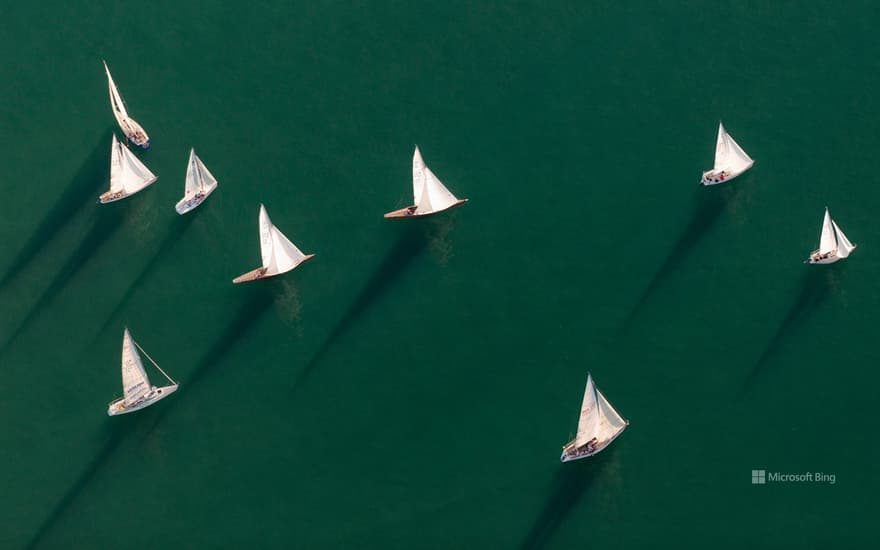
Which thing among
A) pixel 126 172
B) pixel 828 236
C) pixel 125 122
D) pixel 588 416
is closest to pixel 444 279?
pixel 588 416

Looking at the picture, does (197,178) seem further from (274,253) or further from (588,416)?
(588,416)

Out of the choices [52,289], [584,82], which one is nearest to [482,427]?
[584,82]

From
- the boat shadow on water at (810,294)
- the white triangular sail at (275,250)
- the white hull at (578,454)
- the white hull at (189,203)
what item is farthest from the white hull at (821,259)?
the white hull at (189,203)

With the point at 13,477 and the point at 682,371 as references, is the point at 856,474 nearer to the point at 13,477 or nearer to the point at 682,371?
the point at 682,371

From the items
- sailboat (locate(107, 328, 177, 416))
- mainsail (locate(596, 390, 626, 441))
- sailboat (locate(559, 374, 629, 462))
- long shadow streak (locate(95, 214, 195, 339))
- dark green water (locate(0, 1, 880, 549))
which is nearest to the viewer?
sailboat (locate(559, 374, 629, 462))

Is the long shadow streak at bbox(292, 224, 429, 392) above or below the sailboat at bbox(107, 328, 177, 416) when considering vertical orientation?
above

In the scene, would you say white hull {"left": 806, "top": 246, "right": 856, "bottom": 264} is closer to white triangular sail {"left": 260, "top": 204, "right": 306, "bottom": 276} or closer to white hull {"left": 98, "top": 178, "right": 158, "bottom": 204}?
white triangular sail {"left": 260, "top": 204, "right": 306, "bottom": 276}

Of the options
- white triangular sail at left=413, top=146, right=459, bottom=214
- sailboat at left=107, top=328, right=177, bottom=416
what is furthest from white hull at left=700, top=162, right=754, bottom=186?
sailboat at left=107, top=328, right=177, bottom=416
